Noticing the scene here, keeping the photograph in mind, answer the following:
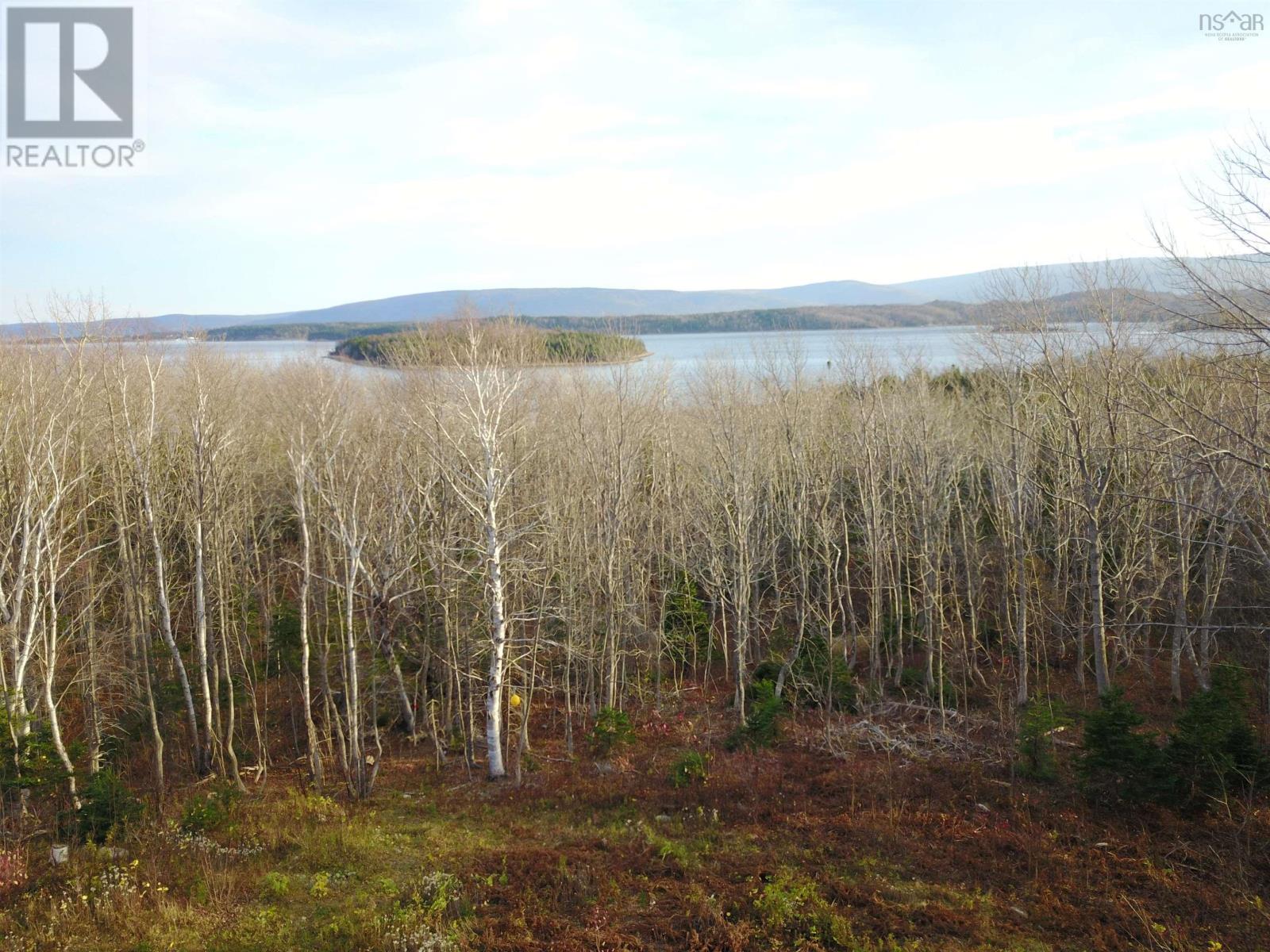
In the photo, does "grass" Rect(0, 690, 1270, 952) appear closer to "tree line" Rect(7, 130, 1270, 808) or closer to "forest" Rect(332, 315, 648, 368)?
"tree line" Rect(7, 130, 1270, 808)

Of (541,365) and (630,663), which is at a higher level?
(541,365)

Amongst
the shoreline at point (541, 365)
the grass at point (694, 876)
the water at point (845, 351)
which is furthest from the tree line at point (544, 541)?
the grass at point (694, 876)

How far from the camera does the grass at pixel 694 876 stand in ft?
24.6

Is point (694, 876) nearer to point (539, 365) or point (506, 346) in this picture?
point (506, 346)

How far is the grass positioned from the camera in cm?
751

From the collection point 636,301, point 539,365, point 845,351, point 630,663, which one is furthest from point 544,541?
point 636,301

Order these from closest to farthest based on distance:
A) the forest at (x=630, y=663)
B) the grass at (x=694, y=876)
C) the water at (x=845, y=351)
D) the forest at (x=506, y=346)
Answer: the grass at (x=694, y=876)
the forest at (x=630, y=663)
the water at (x=845, y=351)
the forest at (x=506, y=346)

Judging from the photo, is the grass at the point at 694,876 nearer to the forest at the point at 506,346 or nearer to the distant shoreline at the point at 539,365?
the forest at the point at 506,346

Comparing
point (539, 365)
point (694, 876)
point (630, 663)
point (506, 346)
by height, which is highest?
point (506, 346)

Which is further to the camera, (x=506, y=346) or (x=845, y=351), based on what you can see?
(x=845, y=351)

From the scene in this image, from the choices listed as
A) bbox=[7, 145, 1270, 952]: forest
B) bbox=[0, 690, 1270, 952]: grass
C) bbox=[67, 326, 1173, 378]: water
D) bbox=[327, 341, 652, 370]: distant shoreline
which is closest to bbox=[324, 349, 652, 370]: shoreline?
bbox=[327, 341, 652, 370]: distant shoreline

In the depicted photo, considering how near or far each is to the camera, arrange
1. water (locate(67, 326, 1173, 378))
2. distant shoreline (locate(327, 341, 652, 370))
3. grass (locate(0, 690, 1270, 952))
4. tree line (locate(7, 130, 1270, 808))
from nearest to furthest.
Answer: grass (locate(0, 690, 1270, 952)) < tree line (locate(7, 130, 1270, 808)) < water (locate(67, 326, 1173, 378)) < distant shoreline (locate(327, 341, 652, 370))

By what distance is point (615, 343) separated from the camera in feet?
71.8

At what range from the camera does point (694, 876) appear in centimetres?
882
